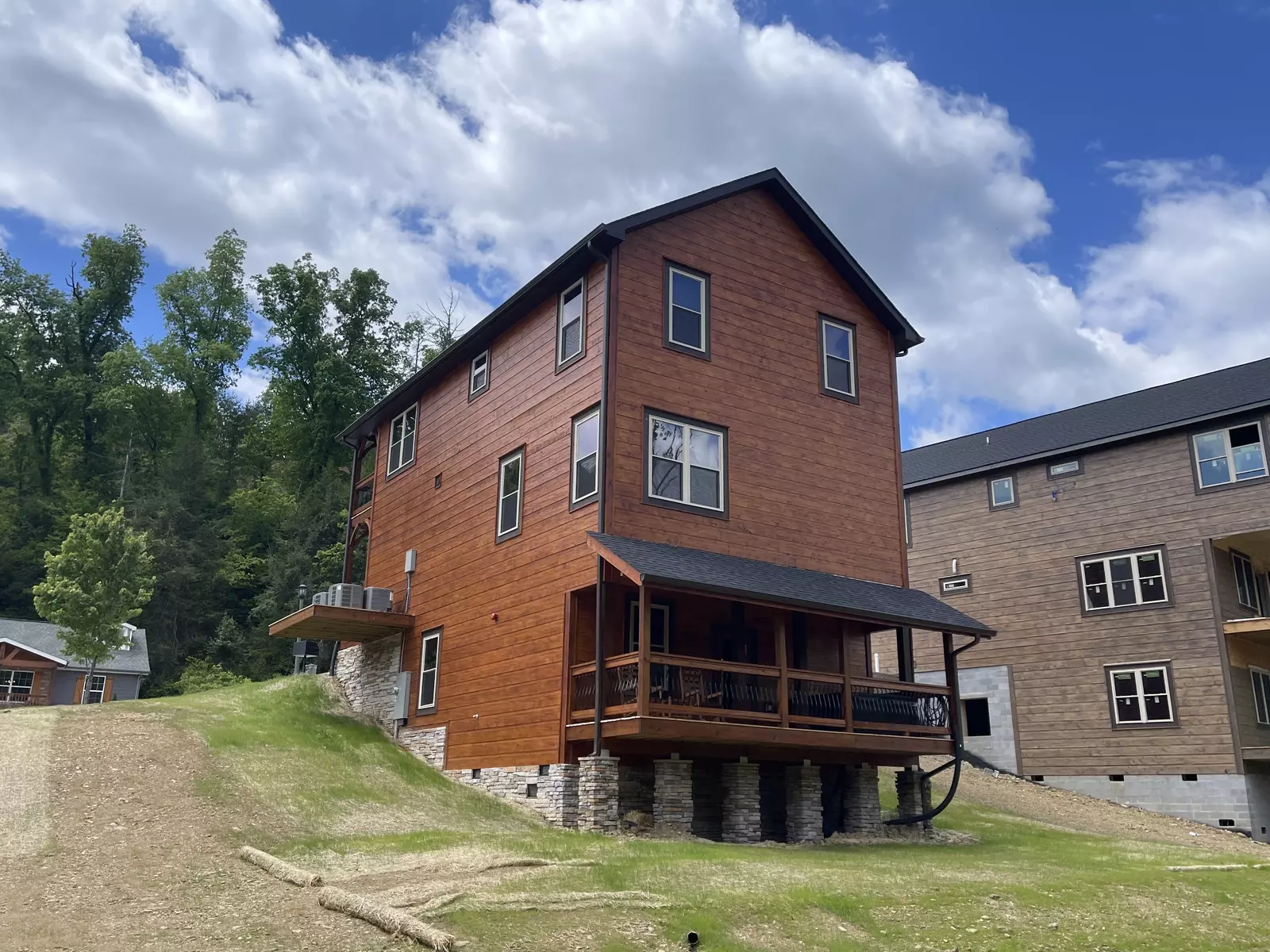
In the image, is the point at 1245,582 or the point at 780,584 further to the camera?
the point at 1245,582

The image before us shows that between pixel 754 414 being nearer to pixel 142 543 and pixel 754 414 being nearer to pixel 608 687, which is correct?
pixel 608 687

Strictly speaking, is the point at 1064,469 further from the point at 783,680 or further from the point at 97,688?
the point at 97,688

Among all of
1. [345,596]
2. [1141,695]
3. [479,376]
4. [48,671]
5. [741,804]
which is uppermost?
[479,376]

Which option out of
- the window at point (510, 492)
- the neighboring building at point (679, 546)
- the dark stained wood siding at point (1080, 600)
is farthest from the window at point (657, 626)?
the dark stained wood siding at point (1080, 600)

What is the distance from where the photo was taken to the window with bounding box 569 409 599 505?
55.5 feet

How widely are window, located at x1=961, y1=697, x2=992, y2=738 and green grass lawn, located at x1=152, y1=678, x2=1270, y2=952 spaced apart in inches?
337

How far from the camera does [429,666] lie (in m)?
21.5

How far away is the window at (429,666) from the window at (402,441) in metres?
5.01

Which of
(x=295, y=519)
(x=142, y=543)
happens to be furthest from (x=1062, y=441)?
(x=295, y=519)

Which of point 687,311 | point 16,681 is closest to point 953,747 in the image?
point 687,311

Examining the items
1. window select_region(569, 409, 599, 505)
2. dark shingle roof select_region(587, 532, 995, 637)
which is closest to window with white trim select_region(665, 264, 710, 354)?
window select_region(569, 409, 599, 505)

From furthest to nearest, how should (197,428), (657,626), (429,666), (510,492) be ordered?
(197,428) < (429,666) < (510,492) < (657,626)

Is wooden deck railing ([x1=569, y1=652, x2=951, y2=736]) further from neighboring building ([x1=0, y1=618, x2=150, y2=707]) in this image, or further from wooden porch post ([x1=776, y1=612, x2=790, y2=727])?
neighboring building ([x1=0, y1=618, x2=150, y2=707])

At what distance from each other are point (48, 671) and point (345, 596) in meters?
25.3
